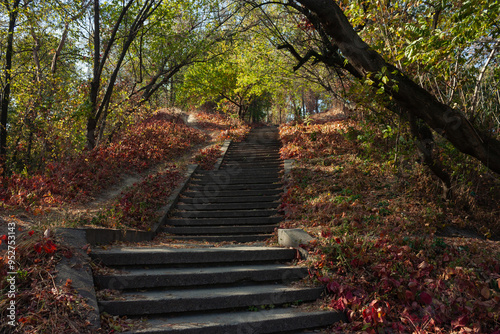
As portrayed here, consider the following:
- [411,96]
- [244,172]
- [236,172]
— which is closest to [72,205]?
[236,172]

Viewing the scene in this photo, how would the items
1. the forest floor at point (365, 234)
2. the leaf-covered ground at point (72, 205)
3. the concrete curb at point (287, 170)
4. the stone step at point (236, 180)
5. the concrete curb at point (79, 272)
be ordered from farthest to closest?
the stone step at point (236, 180) < the concrete curb at point (287, 170) < the forest floor at point (365, 234) < the concrete curb at point (79, 272) < the leaf-covered ground at point (72, 205)

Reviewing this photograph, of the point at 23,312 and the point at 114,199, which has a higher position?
the point at 114,199

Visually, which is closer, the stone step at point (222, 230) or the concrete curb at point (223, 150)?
the stone step at point (222, 230)

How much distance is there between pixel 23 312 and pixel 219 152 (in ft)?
37.8

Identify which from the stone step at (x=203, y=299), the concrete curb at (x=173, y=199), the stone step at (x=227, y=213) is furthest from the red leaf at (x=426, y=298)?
the concrete curb at (x=173, y=199)

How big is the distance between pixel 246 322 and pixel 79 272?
6.35 feet

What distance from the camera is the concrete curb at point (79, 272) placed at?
2957 millimetres

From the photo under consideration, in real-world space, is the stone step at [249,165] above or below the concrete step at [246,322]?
above

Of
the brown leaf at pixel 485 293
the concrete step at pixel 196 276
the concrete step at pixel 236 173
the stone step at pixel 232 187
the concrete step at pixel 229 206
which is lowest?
the brown leaf at pixel 485 293

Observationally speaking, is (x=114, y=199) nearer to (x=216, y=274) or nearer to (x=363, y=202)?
(x=216, y=274)

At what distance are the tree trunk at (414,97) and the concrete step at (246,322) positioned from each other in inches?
145

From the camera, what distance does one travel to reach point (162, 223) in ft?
23.5

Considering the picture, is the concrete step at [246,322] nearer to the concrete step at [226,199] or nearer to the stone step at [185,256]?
the stone step at [185,256]

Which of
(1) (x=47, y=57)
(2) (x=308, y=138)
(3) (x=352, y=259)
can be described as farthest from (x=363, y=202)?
(1) (x=47, y=57)
